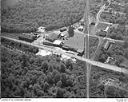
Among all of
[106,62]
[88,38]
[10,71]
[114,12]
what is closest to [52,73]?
[10,71]

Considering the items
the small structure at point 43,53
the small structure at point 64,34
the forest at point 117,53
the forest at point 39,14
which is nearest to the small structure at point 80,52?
the forest at point 117,53

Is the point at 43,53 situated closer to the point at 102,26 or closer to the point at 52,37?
the point at 52,37

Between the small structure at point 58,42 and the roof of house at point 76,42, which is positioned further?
the small structure at point 58,42

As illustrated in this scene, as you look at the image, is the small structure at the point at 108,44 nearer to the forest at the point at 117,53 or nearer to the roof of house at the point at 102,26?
the forest at the point at 117,53

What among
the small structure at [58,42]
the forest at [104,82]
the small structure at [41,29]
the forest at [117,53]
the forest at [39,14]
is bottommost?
the forest at [104,82]

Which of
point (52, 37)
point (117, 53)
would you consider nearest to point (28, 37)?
point (52, 37)

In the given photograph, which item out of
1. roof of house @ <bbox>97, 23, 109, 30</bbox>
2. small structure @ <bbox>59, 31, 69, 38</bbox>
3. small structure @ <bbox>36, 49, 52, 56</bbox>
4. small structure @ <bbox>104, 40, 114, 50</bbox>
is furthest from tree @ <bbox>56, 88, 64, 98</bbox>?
roof of house @ <bbox>97, 23, 109, 30</bbox>

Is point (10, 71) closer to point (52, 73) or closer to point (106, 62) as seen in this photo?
point (52, 73)
